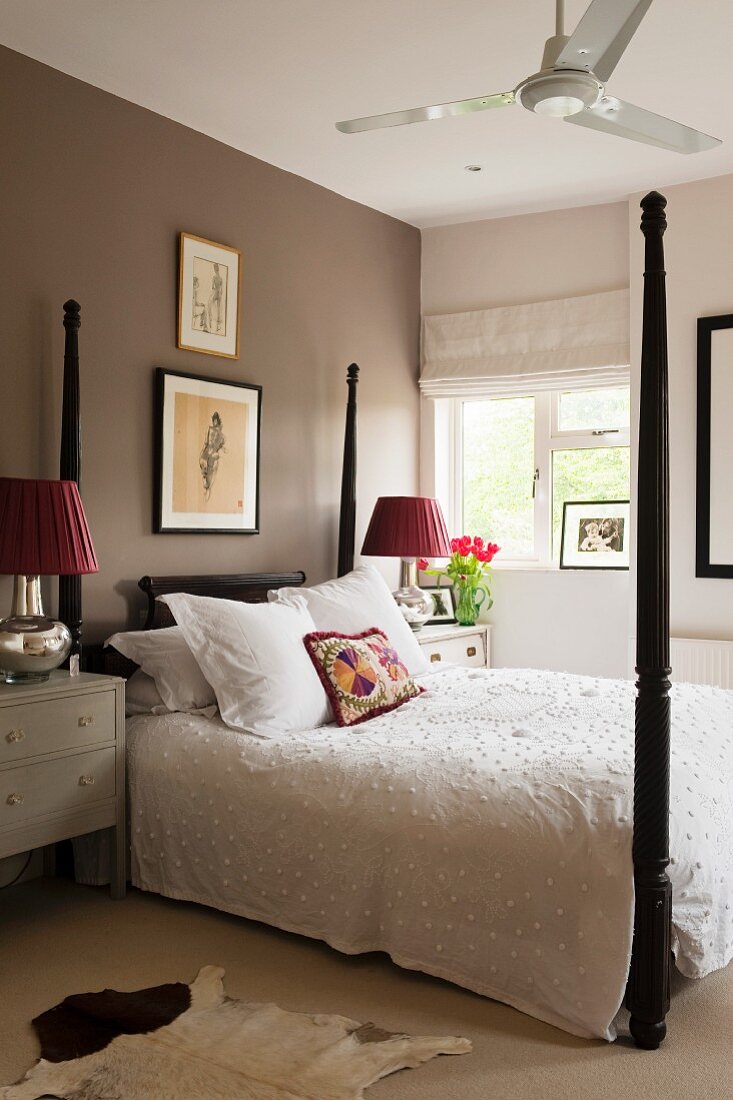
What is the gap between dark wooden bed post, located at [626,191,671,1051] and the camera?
2117mm

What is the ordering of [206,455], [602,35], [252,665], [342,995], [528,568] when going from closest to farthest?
[602,35] → [342,995] → [252,665] → [206,455] → [528,568]

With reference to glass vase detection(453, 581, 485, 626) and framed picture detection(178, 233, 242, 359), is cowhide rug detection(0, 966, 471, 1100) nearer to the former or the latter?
framed picture detection(178, 233, 242, 359)

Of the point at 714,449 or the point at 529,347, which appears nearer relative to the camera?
the point at 714,449

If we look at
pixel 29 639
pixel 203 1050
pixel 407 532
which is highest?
pixel 407 532

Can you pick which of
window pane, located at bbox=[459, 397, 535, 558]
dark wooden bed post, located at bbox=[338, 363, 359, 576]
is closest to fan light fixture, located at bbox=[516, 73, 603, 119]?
dark wooden bed post, located at bbox=[338, 363, 359, 576]

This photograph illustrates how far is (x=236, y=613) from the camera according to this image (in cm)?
322

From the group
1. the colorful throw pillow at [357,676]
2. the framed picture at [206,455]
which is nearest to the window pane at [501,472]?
the framed picture at [206,455]

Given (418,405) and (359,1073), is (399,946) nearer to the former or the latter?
(359,1073)

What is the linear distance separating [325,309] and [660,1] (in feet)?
6.64

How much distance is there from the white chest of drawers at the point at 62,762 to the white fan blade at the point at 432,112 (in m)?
1.76

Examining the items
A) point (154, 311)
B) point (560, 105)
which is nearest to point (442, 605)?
point (154, 311)

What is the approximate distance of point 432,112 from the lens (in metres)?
2.55

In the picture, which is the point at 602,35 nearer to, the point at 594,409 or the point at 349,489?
the point at 349,489

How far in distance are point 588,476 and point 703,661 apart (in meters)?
1.10
